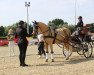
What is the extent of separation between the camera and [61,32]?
64.8 ft

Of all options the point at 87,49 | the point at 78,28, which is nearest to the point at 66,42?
the point at 78,28

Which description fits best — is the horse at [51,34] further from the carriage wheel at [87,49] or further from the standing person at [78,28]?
the carriage wheel at [87,49]

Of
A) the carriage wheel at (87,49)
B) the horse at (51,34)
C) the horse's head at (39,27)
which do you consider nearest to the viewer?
the horse's head at (39,27)

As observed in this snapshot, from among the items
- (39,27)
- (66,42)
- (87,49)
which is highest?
(39,27)

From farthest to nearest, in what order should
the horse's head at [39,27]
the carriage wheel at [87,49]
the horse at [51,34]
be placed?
the carriage wheel at [87,49]
the horse at [51,34]
the horse's head at [39,27]

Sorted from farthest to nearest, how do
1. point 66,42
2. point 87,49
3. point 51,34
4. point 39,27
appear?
point 66,42 → point 87,49 → point 51,34 → point 39,27

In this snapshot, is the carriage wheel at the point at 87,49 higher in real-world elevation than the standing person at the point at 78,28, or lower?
lower

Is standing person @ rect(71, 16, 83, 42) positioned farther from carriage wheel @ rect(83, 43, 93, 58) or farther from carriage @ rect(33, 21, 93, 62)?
carriage wheel @ rect(83, 43, 93, 58)

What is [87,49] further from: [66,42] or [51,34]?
[51,34]

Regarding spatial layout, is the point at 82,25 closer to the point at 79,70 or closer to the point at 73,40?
the point at 73,40

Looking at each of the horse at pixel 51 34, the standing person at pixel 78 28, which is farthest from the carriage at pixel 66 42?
the standing person at pixel 78 28

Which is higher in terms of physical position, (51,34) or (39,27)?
(39,27)

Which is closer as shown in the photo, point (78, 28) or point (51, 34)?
point (51, 34)

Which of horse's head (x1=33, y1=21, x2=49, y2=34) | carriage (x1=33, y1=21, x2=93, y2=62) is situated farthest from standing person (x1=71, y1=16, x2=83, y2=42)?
horse's head (x1=33, y1=21, x2=49, y2=34)
